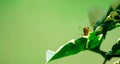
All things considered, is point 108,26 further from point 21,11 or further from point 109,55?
point 21,11

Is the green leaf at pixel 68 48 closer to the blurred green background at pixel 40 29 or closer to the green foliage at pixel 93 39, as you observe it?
the green foliage at pixel 93 39

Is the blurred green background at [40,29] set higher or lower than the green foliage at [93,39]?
lower

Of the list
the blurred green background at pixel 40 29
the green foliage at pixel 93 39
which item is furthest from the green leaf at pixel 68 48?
the blurred green background at pixel 40 29

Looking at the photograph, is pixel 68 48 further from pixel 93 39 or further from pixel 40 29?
pixel 40 29

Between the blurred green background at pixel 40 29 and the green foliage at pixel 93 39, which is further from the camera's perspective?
the blurred green background at pixel 40 29

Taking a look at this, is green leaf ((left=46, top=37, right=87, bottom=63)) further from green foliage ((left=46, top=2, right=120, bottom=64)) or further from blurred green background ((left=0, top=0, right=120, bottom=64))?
blurred green background ((left=0, top=0, right=120, bottom=64))

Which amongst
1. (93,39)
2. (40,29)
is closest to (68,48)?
(93,39)
